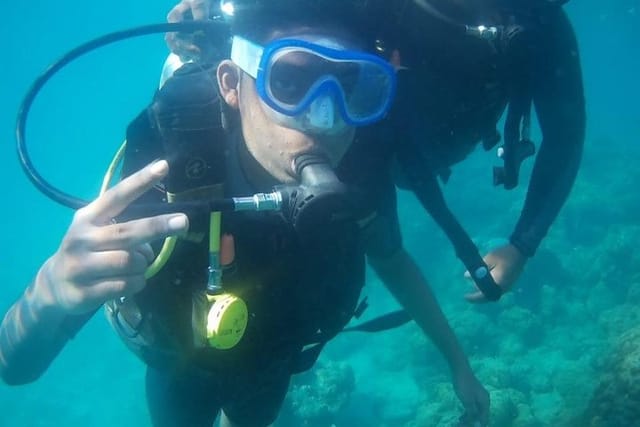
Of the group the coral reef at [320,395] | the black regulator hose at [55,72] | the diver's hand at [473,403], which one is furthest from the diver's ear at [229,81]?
Answer: the coral reef at [320,395]

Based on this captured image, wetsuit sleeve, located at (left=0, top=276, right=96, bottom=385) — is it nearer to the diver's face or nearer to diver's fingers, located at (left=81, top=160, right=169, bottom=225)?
diver's fingers, located at (left=81, top=160, right=169, bottom=225)

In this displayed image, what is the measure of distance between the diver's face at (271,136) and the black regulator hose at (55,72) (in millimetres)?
548

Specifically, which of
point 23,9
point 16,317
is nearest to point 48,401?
point 16,317

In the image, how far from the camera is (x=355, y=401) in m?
11.1

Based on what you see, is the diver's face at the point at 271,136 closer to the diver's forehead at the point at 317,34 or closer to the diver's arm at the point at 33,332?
the diver's forehead at the point at 317,34

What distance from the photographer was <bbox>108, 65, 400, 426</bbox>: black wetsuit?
2602mm

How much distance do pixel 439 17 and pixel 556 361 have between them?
946 cm

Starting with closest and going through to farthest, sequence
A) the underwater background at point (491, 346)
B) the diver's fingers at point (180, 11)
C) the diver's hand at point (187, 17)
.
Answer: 1. the diver's hand at point (187, 17)
2. the diver's fingers at point (180, 11)
3. the underwater background at point (491, 346)

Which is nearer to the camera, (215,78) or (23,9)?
(215,78)

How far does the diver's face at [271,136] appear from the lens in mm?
2479

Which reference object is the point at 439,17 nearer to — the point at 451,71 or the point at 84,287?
the point at 451,71

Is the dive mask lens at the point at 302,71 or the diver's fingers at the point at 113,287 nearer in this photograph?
the diver's fingers at the point at 113,287

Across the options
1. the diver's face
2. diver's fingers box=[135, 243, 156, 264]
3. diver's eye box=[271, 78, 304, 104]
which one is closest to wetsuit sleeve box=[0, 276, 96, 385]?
diver's fingers box=[135, 243, 156, 264]

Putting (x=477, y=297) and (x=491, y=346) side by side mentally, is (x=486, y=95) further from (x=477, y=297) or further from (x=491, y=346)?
(x=491, y=346)
